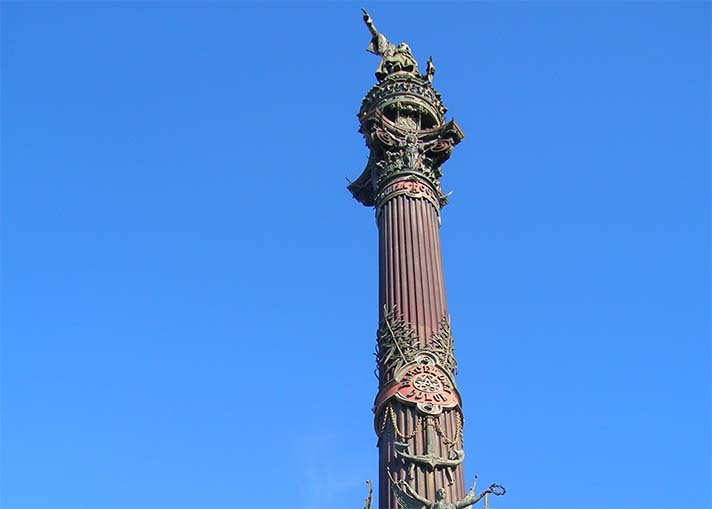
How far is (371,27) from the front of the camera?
42062 millimetres

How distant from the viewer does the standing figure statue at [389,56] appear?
1561 inches

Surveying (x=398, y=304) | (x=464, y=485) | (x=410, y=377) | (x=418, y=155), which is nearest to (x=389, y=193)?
(x=418, y=155)

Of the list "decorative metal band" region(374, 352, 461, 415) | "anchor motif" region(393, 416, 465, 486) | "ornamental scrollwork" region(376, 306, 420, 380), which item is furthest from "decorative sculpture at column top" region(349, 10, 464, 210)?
"anchor motif" region(393, 416, 465, 486)

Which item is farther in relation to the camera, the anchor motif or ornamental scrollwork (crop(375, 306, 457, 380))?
ornamental scrollwork (crop(375, 306, 457, 380))

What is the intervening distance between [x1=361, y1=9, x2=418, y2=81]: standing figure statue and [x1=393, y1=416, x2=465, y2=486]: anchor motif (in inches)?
626

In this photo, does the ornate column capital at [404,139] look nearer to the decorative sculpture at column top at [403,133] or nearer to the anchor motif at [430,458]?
the decorative sculpture at column top at [403,133]

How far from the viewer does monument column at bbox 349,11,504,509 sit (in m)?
28.0

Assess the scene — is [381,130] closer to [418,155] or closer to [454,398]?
[418,155]

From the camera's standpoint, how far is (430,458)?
27906mm

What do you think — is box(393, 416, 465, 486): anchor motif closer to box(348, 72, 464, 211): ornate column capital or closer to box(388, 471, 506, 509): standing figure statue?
box(388, 471, 506, 509): standing figure statue

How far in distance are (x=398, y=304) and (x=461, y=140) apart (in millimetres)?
8222

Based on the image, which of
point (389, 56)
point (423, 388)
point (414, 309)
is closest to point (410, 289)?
point (414, 309)

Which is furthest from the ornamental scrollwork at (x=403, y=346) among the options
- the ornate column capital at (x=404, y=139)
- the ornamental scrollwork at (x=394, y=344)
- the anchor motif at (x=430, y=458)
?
the ornate column capital at (x=404, y=139)

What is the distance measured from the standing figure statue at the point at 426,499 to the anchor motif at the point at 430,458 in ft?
2.14
